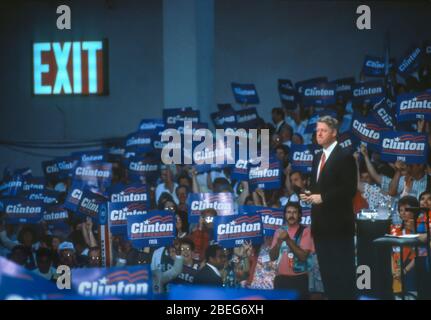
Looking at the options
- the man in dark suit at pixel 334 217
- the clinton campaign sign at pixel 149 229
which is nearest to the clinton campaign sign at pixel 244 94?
the clinton campaign sign at pixel 149 229

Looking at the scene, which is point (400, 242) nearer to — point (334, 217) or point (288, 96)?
point (334, 217)

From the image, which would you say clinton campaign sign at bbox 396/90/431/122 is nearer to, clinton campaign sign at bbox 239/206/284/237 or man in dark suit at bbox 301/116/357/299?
clinton campaign sign at bbox 239/206/284/237

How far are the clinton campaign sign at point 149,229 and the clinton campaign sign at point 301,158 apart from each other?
186cm

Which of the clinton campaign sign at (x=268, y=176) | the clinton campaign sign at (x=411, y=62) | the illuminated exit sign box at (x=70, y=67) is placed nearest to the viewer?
the clinton campaign sign at (x=268, y=176)

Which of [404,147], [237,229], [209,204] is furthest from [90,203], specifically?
[404,147]

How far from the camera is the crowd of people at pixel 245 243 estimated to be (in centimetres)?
811

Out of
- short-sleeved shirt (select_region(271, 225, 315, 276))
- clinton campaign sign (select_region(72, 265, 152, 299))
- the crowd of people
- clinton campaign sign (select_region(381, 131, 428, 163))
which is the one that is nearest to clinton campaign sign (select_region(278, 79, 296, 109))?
the crowd of people

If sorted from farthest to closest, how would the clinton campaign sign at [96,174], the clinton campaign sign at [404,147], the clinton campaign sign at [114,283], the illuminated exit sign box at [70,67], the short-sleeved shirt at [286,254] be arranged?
the illuminated exit sign box at [70,67]
the clinton campaign sign at [96,174]
the clinton campaign sign at [404,147]
the short-sleeved shirt at [286,254]
the clinton campaign sign at [114,283]

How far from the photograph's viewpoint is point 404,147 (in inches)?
369

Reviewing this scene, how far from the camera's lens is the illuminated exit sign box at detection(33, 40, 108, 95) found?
52.6ft

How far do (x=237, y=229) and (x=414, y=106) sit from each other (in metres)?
2.60

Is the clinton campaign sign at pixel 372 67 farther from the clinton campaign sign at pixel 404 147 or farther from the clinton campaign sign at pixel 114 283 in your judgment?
the clinton campaign sign at pixel 114 283
